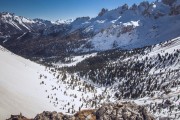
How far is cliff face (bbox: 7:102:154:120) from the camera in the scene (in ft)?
233

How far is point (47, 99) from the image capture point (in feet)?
479

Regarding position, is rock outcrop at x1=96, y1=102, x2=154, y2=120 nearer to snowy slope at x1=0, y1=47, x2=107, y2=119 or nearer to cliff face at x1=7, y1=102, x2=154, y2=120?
cliff face at x1=7, y1=102, x2=154, y2=120

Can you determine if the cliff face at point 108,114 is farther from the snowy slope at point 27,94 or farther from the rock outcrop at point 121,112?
the snowy slope at point 27,94

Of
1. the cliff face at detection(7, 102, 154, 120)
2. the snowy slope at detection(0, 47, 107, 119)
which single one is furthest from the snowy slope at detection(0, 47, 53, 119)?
the cliff face at detection(7, 102, 154, 120)

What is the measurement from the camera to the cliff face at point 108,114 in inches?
2793

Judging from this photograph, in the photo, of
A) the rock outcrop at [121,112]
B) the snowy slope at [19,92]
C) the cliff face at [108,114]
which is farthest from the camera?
the snowy slope at [19,92]

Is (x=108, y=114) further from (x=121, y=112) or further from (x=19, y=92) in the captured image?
(x=19, y=92)

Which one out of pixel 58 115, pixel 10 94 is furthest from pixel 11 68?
pixel 58 115

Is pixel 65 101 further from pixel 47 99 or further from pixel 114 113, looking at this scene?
pixel 114 113

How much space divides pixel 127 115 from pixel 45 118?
18.8 metres

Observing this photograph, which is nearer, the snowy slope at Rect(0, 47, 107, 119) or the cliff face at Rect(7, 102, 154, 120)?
the cliff face at Rect(7, 102, 154, 120)

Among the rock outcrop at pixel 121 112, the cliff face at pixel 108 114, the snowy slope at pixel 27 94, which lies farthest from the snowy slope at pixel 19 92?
the rock outcrop at pixel 121 112

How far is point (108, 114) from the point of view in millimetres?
73688

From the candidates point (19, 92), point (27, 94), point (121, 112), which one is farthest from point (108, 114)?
point (27, 94)
